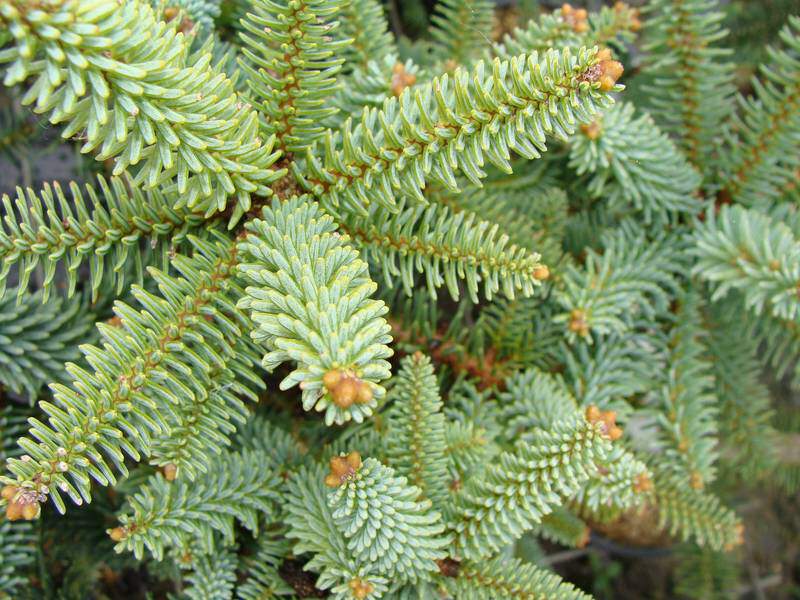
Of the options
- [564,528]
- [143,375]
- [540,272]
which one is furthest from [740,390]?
[143,375]

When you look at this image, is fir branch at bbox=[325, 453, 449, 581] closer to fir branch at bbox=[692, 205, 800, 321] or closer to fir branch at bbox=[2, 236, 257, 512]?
fir branch at bbox=[2, 236, 257, 512]

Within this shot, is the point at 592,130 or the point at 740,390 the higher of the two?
the point at 592,130

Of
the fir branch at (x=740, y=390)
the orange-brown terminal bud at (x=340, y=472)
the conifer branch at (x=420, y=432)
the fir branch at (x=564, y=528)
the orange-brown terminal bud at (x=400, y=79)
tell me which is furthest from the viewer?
the fir branch at (x=740, y=390)

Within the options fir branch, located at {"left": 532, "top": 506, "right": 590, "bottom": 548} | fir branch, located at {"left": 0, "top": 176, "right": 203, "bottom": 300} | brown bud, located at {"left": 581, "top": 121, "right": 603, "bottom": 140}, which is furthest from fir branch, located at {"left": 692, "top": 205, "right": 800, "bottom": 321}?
fir branch, located at {"left": 0, "top": 176, "right": 203, "bottom": 300}

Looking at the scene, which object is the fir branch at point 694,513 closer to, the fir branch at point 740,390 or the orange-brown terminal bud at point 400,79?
the fir branch at point 740,390

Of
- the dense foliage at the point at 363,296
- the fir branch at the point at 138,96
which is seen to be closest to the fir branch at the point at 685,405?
the dense foliage at the point at 363,296

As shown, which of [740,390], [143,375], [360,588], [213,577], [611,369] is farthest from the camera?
[740,390]

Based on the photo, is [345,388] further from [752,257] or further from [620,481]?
[752,257]
